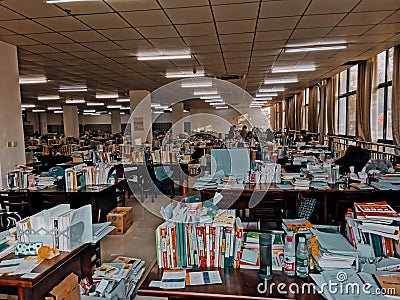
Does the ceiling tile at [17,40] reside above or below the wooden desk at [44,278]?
above

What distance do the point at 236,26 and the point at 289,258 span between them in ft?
13.2

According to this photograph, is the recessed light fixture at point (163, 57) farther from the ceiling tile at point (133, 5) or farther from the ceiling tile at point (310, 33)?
the ceiling tile at point (133, 5)

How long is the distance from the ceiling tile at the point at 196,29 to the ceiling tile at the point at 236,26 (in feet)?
0.44

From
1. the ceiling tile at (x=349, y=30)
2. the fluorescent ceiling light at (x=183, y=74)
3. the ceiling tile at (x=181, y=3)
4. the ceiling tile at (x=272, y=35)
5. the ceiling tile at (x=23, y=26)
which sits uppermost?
the fluorescent ceiling light at (x=183, y=74)

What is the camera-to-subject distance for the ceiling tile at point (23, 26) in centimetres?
447

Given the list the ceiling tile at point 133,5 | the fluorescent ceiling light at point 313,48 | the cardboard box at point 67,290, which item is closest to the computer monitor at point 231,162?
the ceiling tile at point 133,5

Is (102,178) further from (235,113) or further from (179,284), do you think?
(235,113)

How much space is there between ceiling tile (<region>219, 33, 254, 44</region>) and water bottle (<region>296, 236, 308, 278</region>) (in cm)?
439

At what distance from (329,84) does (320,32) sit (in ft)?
22.2

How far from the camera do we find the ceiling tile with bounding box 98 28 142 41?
4969mm

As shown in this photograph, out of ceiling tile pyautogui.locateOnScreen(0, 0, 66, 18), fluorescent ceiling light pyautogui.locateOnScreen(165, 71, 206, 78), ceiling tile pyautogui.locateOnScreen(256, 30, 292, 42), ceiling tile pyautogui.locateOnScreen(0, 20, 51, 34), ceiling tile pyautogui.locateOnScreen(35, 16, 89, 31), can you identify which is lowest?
ceiling tile pyautogui.locateOnScreen(0, 0, 66, 18)

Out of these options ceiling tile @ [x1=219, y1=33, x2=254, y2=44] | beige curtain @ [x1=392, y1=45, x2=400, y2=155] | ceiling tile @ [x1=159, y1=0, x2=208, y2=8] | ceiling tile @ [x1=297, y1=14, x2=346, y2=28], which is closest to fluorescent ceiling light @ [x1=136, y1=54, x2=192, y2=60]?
ceiling tile @ [x1=219, y1=33, x2=254, y2=44]

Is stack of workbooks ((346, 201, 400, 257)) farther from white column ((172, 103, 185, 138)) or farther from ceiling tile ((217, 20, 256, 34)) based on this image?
white column ((172, 103, 185, 138))

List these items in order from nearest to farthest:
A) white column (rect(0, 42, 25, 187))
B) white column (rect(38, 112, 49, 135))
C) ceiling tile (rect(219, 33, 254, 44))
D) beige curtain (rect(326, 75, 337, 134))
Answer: ceiling tile (rect(219, 33, 254, 44)) < white column (rect(0, 42, 25, 187)) < beige curtain (rect(326, 75, 337, 134)) < white column (rect(38, 112, 49, 135))
